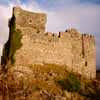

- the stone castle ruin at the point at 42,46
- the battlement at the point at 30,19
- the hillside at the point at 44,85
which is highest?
the battlement at the point at 30,19

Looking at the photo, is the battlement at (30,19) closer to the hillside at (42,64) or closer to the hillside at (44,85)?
the hillside at (42,64)

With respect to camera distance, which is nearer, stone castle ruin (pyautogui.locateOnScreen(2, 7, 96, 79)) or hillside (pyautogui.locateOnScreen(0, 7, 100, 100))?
hillside (pyautogui.locateOnScreen(0, 7, 100, 100))

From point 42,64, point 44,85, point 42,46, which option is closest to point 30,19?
point 42,46

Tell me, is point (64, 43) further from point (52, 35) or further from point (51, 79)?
point (51, 79)

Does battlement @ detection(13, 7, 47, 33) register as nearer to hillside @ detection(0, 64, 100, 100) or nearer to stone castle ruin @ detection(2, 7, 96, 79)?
stone castle ruin @ detection(2, 7, 96, 79)

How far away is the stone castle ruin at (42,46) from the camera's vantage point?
1755 inches

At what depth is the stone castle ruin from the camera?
44575mm

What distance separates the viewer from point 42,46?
4572 cm

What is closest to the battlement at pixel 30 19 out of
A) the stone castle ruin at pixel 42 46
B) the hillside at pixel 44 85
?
the stone castle ruin at pixel 42 46

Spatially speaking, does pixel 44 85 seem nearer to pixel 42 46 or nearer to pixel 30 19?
pixel 42 46

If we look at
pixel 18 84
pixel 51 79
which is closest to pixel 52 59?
pixel 51 79

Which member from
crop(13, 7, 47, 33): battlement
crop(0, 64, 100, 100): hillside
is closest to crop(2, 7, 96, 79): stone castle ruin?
crop(13, 7, 47, 33): battlement

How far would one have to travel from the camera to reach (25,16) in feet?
152

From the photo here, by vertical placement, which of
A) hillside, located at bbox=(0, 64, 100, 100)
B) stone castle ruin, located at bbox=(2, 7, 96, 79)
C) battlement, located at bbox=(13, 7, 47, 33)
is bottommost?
hillside, located at bbox=(0, 64, 100, 100)
